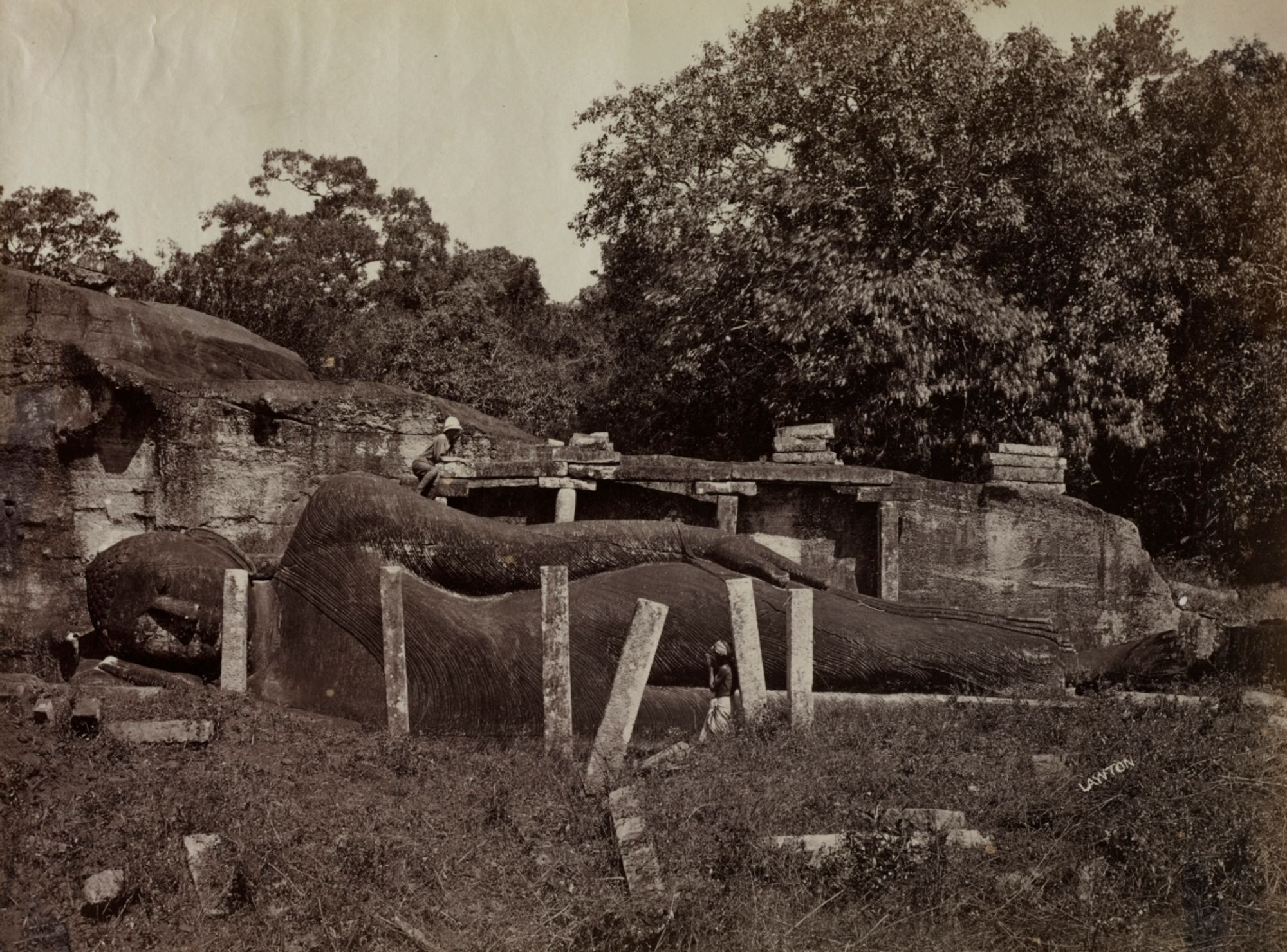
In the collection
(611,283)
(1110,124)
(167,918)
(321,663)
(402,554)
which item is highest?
(1110,124)

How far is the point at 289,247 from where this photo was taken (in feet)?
68.8

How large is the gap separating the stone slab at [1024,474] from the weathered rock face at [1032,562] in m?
0.18

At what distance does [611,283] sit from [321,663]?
10064 mm

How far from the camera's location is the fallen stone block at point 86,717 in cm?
695

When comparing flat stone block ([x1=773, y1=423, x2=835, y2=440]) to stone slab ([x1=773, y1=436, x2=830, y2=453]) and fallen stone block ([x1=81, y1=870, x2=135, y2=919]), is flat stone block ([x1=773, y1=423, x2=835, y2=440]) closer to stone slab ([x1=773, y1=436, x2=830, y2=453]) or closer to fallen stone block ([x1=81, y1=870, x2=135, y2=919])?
stone slab ([x1=773, y1=436, x2=830, y2=453])

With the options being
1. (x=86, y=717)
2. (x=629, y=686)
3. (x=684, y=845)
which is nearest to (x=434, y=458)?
(x=86, y=717)

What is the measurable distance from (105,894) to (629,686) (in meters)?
2.71

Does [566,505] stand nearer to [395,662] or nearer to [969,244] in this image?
[395,662]

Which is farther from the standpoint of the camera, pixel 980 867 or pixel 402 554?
pixel 402 554

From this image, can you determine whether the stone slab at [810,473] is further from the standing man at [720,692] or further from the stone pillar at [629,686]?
the stone pillar at [629,686]

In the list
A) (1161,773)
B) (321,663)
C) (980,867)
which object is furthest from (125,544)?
(1161,773)

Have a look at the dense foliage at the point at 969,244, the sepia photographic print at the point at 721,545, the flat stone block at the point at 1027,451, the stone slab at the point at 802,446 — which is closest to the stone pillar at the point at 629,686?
the sepia photographic print at the point at 721,545

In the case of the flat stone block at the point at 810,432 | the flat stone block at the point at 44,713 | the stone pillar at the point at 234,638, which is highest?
the flat stone block at the point at 810,432

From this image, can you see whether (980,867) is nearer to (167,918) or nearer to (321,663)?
(167,918)
